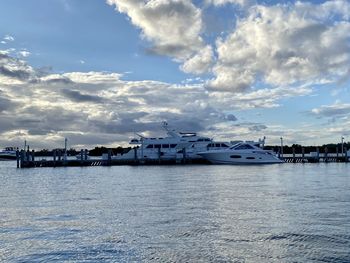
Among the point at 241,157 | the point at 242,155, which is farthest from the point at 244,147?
the point at 241,157

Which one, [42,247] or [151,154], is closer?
[42,247]

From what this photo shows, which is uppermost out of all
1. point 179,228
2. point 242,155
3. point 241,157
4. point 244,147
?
point 244,147

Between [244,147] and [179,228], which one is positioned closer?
[179,228]

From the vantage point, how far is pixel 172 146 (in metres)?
114

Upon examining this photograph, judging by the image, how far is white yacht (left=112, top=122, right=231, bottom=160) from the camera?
365 ft

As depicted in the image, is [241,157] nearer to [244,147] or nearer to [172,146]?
[244,147]

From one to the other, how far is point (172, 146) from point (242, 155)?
19.0m

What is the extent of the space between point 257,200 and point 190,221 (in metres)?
10.5

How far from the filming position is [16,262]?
17125mm

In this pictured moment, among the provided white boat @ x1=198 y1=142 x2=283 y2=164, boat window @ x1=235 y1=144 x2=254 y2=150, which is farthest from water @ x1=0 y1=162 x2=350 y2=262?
boat window @ x1=235 y1=144 x2=254 y2=150

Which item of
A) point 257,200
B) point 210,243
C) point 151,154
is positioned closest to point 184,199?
point 257,200

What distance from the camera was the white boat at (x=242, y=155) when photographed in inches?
4031

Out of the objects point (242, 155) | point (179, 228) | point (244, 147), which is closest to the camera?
point (179, 228)

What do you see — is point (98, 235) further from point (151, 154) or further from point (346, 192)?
point (151, 154)
